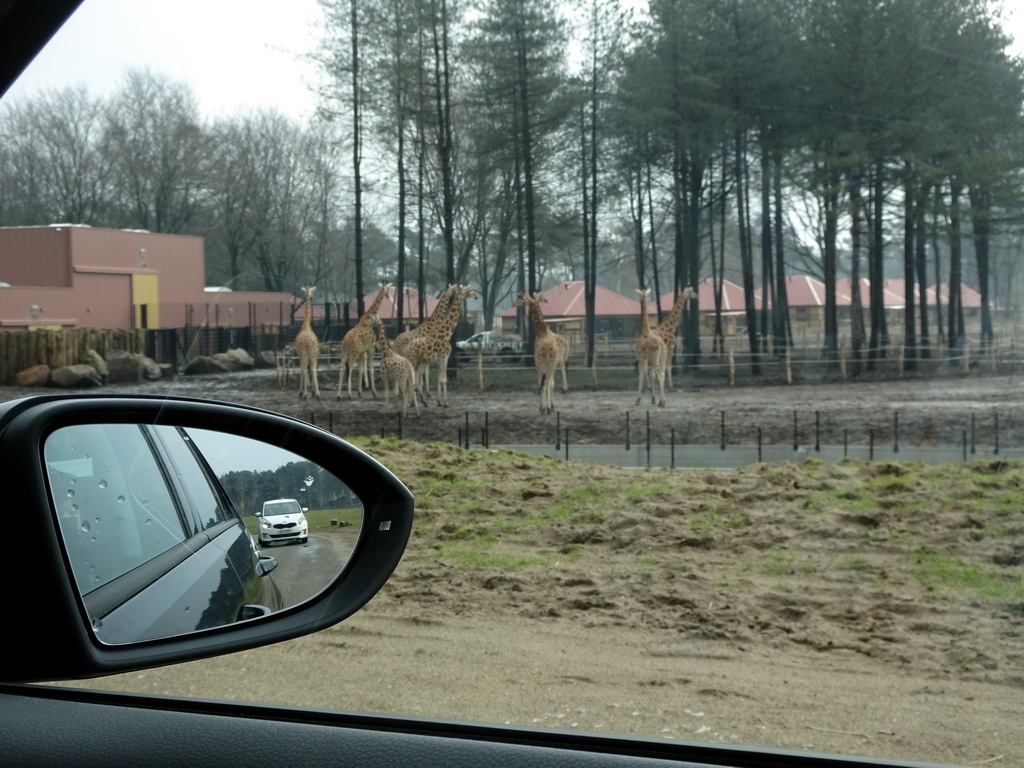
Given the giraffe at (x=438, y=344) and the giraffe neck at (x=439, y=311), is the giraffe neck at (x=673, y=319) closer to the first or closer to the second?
the giraffe at (x=438, y=344)

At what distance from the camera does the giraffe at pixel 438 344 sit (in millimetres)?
4477

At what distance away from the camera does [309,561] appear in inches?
64.0

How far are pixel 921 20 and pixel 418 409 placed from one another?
2912 millimetres

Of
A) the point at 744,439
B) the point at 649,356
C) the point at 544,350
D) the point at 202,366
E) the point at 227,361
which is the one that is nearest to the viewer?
the point at 202,366

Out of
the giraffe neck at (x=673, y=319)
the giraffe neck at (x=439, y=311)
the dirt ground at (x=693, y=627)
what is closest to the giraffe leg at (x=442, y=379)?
the giraffe neck at (x=439, y=311)

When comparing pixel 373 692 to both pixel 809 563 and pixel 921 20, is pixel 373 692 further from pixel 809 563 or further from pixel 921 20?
pixel 921 20

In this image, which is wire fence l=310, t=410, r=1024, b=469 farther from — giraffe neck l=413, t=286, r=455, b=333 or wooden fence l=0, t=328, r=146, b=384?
wooden fence l=0, t=328, r=146, b=384

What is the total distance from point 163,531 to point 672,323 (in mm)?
3375

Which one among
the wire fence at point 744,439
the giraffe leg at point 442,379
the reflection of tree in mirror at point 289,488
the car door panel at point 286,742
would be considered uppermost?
the giraffe leg at point 442,379

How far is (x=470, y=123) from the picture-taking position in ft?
14.9

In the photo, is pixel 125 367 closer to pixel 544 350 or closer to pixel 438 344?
pixel 438 344

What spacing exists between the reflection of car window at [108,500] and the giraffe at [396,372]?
8.80 ft

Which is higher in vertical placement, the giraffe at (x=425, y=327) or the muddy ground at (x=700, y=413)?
the giraffe at (x=425, y=327)

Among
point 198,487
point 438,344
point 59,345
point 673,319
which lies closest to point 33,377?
point 59,345
